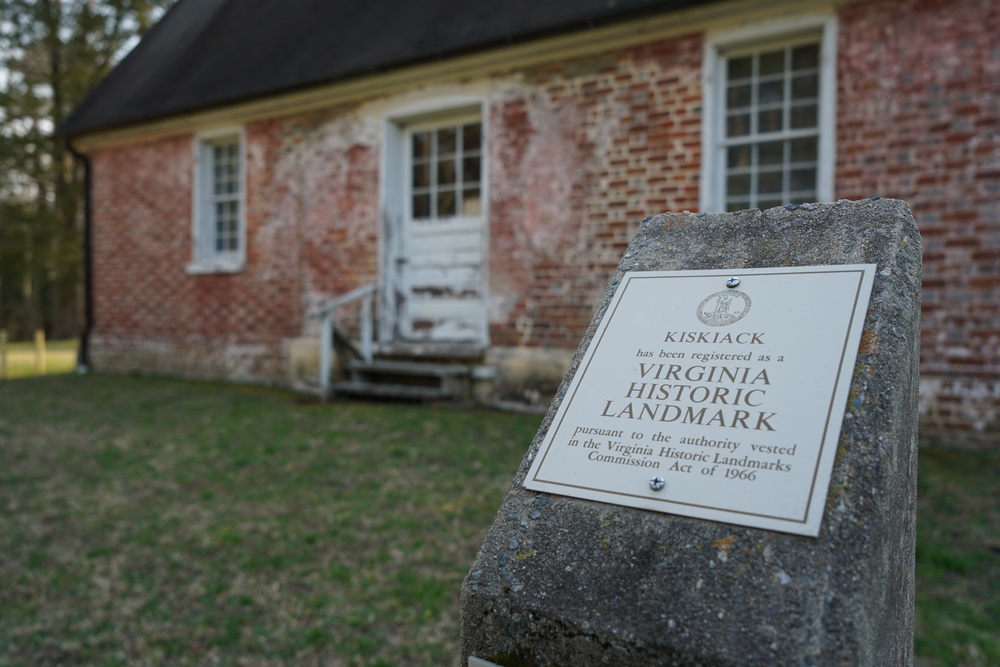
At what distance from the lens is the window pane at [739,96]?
20.7 feet

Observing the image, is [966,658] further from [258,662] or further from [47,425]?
[47,425]

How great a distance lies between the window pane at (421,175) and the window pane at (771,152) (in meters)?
3.59

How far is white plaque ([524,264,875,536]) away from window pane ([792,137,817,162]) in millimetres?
4779

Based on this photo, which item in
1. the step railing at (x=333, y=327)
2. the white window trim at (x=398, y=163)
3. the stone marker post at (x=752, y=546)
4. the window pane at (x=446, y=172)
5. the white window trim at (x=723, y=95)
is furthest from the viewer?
the window pane at (x=446, y=172)

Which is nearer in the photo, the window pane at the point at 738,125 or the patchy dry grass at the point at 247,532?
the patchy dry grass at the point at 247,532

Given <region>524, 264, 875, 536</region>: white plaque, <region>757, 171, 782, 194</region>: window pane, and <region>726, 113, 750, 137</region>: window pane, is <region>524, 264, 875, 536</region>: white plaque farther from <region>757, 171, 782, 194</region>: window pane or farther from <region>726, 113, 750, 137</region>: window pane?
<region>726, 113, 750, 137</region>: window pane

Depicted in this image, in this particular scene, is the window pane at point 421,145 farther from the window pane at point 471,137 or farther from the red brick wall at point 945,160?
the red brick wall at point 945,160

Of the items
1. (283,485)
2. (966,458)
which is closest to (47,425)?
(283,485)

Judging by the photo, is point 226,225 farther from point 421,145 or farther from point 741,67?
point 741,67

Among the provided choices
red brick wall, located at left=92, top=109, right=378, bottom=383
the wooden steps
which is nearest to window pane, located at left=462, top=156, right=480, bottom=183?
red brick wall, located at left=92, top=109, right=378, bottom=383

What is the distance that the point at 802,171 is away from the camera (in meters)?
6.07

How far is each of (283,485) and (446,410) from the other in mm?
2338

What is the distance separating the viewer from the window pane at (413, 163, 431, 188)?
8.19 m

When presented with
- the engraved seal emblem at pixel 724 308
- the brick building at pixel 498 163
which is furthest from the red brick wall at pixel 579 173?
the engraved seal emblem at pixel 724 308
